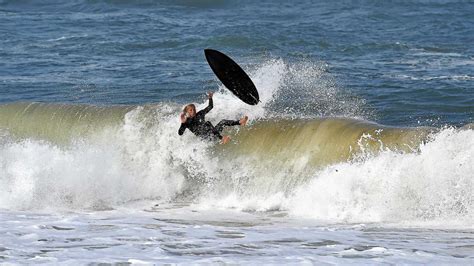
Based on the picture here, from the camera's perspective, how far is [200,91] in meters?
23.1

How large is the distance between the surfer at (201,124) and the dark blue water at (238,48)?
16.0 feet

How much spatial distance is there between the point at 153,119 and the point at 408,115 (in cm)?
571

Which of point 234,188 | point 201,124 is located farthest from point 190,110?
point 234,188

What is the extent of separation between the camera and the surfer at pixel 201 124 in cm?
1510

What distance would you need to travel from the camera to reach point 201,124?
15.5 m

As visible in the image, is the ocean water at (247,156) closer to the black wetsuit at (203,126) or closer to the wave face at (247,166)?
the wave face at (247,166)

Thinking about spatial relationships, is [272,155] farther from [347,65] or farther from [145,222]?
[347,65]

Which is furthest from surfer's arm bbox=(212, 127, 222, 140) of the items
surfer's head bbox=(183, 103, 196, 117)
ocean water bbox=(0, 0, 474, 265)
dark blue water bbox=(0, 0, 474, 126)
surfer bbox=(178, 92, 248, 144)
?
dark blue water bbox=(0, 0, 474, 126)

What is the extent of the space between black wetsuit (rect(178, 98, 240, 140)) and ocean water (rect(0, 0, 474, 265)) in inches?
24.3

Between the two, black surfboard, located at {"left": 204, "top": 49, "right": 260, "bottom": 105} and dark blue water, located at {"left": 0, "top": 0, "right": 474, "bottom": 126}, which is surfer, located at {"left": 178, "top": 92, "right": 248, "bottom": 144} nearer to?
black surfboard, located at {"left": 204, "top": 49, "right": 260, "bottom": 105}

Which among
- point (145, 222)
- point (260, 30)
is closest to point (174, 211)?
point (145, 222)

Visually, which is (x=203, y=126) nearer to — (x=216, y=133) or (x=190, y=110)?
(x=216, y=133)

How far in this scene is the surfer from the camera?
15102 mm

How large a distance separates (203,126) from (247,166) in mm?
1046
